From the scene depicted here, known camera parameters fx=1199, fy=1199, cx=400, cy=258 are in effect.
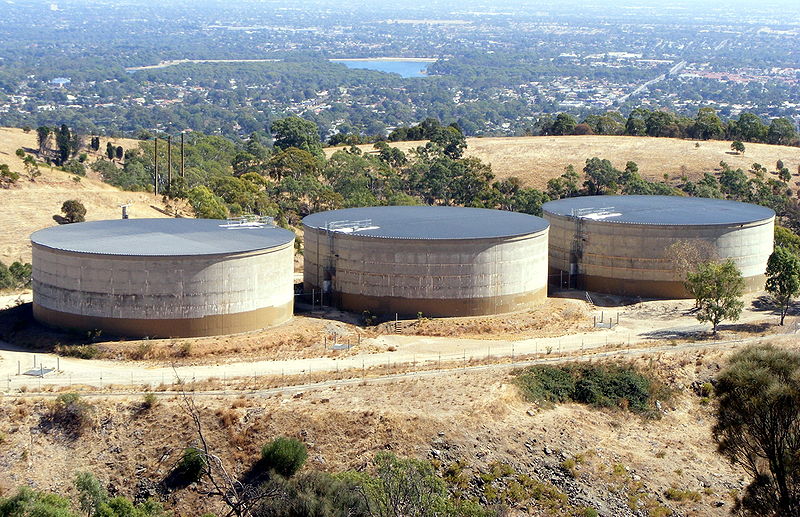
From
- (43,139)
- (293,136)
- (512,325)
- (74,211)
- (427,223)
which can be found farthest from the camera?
(293,136)

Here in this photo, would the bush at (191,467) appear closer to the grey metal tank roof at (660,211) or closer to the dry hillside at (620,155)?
the grey metal tank roof at (660,211)

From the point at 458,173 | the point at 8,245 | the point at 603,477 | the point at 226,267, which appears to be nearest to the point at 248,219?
the point at 226,267

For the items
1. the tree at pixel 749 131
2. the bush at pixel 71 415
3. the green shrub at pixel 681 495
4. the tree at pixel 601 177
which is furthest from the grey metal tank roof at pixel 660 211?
the tree at pixel 749 131

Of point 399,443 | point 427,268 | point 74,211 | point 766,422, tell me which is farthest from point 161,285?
point 766,422

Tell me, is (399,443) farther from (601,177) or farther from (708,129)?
(708,129)

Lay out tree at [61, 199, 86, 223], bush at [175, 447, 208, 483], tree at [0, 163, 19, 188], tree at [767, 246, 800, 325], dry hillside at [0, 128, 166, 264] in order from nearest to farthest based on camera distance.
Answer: bush at [175, 447, 208, 483], tree at [767, 246, 800, 325], dry hillside at [0, 128, 166, 264], tree at [61, 199, 86, 223], tree at [0, 163, 19, 188]

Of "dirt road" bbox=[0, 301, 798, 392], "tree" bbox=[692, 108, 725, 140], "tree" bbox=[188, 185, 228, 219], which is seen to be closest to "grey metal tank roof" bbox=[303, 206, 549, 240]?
"dirt road" bbox=[0, 301, 798, 392]

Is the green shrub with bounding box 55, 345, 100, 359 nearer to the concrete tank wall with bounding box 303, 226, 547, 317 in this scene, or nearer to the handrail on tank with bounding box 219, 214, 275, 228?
the handrail on tank with bounding box 219, 214, 275, 228
